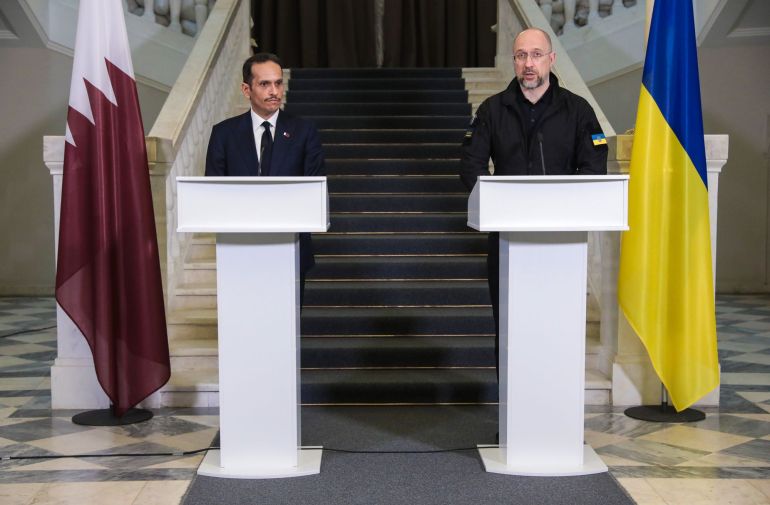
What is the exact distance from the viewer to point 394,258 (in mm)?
5582

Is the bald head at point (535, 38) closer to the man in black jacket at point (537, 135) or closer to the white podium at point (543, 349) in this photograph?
the man in black jacket at point (537, 135)

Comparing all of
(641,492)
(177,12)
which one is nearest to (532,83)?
(641,492)

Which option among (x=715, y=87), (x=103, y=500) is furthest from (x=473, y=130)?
(x=715, y=87)

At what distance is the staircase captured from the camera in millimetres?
4477

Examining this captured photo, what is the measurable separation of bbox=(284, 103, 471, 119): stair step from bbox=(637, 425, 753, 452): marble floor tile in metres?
4.11

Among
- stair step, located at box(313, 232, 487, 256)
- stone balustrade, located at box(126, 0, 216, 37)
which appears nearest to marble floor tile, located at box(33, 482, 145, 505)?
stair step, located at box(313, 232, 487, 256)

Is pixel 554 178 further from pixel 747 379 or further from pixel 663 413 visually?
pixel 747 379

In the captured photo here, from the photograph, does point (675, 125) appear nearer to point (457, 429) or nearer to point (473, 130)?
point (473, 130)

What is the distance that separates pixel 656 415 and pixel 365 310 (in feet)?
5.60

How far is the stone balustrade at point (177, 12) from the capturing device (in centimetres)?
860

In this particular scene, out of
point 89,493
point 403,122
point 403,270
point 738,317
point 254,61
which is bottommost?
point 89,493

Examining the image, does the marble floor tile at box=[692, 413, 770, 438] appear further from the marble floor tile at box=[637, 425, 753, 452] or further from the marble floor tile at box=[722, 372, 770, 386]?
the marble floor tile at box=[722, 372, 770, 386]

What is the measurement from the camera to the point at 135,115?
166 inches

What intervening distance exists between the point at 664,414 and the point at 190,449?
218cm
